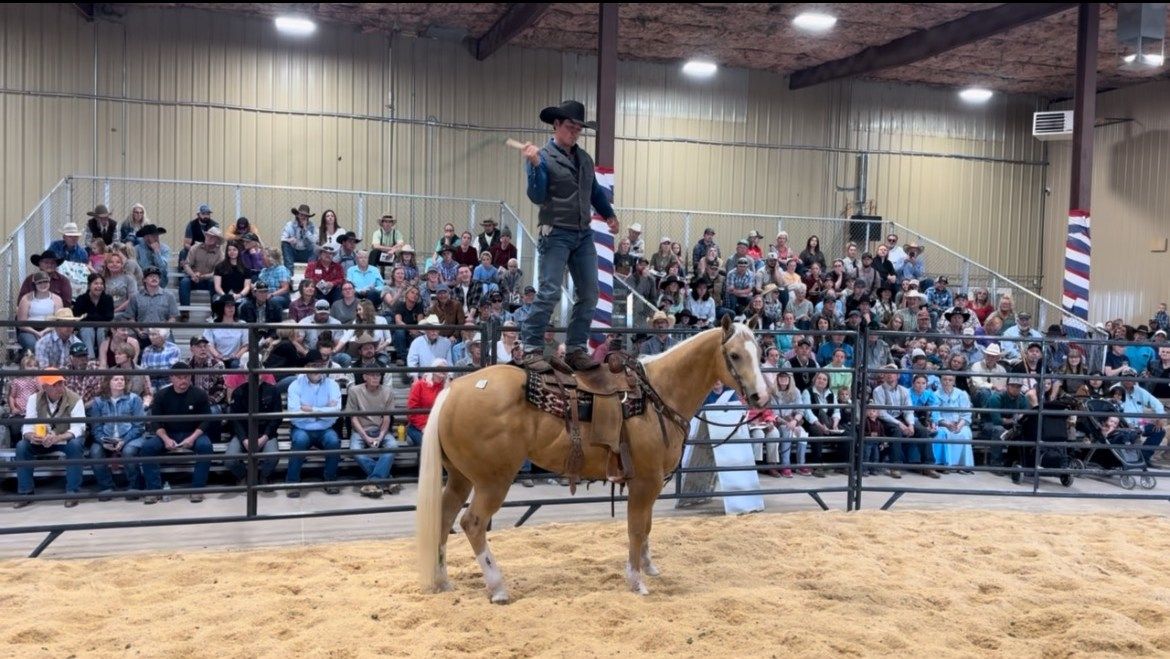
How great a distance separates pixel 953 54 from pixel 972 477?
34.1ft

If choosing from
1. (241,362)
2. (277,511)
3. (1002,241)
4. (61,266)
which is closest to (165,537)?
(277,511)

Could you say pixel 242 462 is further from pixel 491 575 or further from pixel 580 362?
pixel 580 362

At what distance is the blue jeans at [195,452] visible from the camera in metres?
6.91

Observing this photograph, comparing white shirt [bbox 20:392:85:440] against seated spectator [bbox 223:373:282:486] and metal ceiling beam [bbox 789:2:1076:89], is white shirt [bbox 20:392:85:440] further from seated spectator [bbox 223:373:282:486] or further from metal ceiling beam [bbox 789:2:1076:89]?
metal ceiling beam [bbox 789:2:1076:89]

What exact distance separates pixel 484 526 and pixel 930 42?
43.5ft

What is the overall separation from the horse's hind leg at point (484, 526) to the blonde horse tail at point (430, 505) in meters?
0.17

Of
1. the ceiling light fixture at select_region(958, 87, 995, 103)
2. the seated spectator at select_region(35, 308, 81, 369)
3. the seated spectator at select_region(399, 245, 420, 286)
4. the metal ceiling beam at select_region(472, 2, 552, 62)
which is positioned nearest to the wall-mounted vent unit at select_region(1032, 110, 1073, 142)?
the ceiling light fixture at select_region(958, 87, 995, 103)

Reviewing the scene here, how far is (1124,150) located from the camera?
18.5 m

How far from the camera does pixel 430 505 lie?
4.68 metres

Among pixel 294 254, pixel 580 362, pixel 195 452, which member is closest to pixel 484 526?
pixel 580 362

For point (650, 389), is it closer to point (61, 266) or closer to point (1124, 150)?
point (61, 266)

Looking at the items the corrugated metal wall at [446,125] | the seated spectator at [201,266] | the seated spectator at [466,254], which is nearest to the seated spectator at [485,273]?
the seated spectator at [466,254]

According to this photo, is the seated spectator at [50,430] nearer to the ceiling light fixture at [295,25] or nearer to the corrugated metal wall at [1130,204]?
the ceiling light fixture at [295,25]

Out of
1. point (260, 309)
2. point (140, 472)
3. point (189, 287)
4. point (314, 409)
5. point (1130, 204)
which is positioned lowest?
point (140, 472)
